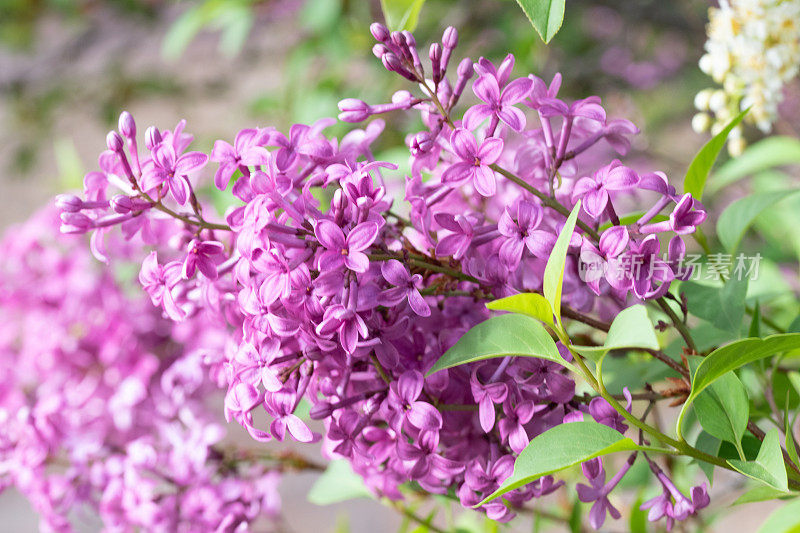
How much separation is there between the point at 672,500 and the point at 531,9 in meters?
0.24

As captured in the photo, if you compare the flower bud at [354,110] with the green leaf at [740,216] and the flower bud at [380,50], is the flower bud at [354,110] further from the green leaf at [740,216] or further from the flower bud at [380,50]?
the green leaf at [740,216]

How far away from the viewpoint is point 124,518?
0.56 metres

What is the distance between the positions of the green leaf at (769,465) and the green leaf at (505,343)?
89mm

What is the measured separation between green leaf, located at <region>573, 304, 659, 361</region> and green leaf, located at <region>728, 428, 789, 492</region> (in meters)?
0.09

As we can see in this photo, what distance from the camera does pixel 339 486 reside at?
61 centimetres

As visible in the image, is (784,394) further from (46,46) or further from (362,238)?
(46,46)

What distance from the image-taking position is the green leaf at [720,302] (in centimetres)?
40

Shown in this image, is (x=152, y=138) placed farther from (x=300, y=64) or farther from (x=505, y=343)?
(x=300, y=64)

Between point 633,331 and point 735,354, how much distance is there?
0.22 feet

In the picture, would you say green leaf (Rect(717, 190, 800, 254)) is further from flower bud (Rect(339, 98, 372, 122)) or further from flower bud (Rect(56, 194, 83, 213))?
flower bud (Rect(56, 194, 83, 213))

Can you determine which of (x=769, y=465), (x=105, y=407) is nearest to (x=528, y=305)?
(x=769, y=465)

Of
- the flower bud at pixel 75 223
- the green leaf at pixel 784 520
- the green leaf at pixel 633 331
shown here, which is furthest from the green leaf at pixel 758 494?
the flower bud at pixel 75 223

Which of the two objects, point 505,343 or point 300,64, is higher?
point 300,64

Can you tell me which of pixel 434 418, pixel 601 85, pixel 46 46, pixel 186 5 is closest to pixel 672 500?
pixel 434 418
